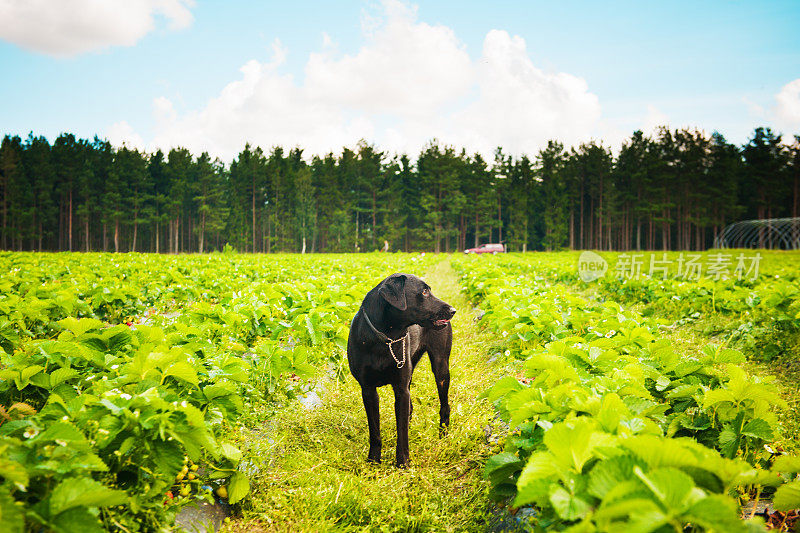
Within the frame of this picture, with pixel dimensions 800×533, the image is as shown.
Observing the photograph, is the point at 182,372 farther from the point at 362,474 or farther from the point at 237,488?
the point at 362,474

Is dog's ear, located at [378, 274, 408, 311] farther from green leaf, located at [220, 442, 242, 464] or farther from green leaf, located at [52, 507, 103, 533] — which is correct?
green leaf, located at [52, 507, 103, 533]

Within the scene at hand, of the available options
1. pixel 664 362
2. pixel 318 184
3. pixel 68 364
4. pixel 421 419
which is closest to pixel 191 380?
pixel 68 364

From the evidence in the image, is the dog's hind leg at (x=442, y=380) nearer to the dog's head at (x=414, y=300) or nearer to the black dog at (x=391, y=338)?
the black dog at (x=391, y=338)

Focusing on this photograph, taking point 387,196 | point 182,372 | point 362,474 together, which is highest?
point 387,196

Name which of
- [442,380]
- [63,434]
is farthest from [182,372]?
[442,380]

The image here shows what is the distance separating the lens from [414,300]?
10.2 feet

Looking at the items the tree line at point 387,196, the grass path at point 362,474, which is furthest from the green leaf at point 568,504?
the tree line at point 387,196

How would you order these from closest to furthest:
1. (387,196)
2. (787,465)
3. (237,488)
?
(787,465) → (237,488) → (387,196)

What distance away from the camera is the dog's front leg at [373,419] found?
321cm

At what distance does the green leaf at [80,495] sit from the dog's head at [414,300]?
185 centimetres

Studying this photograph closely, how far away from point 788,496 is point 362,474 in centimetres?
243

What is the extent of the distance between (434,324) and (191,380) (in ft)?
5.50

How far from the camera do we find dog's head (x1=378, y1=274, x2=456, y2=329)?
3027mm

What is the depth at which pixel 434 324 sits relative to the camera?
10.4 feet
